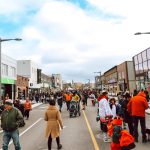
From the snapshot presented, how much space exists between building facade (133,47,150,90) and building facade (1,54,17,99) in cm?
1919

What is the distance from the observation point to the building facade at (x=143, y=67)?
44531 mm

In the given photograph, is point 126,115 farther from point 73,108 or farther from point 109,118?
point 73,108

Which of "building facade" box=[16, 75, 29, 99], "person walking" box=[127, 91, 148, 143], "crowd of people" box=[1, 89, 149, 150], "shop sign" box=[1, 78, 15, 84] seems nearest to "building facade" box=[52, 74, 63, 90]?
"building facade" box=[16, 75, 29, 99]

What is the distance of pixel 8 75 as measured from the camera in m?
58.2

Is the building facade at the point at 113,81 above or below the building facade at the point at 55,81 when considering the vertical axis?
below

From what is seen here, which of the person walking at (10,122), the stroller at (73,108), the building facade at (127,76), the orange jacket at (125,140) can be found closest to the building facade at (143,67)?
the building facade at (127,76)

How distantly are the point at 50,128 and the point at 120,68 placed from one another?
72.3m

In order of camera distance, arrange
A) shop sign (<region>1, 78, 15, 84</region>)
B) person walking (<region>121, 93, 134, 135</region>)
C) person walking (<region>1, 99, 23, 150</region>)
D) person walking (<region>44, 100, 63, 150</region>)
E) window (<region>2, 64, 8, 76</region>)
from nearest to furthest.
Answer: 1. person walking (<region>1, 99, 23, 150</region>)
2. person walking (<region>44, 100, 63, 150</region>)
3. person walking (<region>121, 93, 134, 135</region>)
4. shop sign (<region>1, 78, 15, 84</region>)
5. window (<region>2, 64, 8, 76</region>)

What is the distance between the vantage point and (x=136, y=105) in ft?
42.1

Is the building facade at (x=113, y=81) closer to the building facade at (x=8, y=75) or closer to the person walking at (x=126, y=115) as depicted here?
the building facade at (x=8, y=75)

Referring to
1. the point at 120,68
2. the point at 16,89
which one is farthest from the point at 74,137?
the point at 120,68

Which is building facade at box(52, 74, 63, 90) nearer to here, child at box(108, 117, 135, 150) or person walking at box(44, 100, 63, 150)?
person walking at box(44, 100, 63, 150)

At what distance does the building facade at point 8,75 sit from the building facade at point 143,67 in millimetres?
19189

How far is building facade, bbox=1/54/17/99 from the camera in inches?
2155
